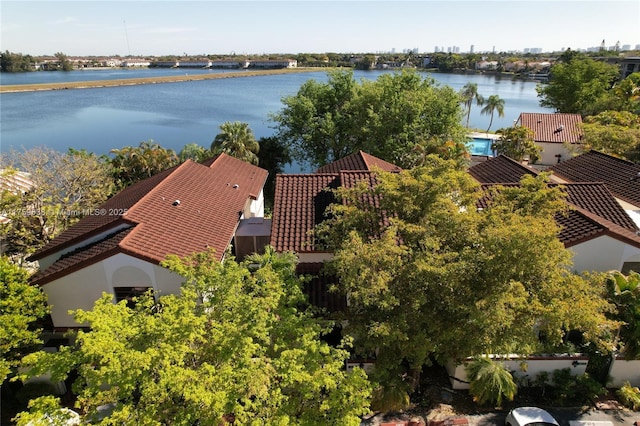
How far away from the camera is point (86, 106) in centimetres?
9706

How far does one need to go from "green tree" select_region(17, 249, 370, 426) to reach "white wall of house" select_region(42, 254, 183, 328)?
4.19 meters

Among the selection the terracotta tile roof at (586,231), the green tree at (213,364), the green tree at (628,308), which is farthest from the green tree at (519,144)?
the green tree at (213,364)

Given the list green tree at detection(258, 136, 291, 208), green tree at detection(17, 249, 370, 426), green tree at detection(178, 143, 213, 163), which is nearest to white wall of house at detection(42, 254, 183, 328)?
green tree at detection(17, 249, 370, 426)

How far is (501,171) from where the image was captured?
26.9 meters

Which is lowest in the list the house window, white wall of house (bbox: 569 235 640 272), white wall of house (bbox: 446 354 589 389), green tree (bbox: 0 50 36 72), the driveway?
the driveway

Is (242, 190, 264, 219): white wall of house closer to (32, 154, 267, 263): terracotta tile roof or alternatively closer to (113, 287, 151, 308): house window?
(32, 154, 267, 263): terracotta tile roof

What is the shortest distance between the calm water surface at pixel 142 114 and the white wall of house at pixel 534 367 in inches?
1256

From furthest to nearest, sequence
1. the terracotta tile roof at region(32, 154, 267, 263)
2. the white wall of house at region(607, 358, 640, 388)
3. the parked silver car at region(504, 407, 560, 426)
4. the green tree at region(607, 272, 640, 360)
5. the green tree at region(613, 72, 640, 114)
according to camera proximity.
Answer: the green tree at region(613, 72, 640, 114)
the terracotta tile roof at region(32, 154, 267, 263)
the white wall of house at region(607, 358, 640, 388)
the green tree at region(607, 272, 640, 360)
the parked silver car at region(504, 407, 560, 426)

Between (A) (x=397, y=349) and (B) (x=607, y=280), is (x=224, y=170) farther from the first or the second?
(B) (x=607, y=280)

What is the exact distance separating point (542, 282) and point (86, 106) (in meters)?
109

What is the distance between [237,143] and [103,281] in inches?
791

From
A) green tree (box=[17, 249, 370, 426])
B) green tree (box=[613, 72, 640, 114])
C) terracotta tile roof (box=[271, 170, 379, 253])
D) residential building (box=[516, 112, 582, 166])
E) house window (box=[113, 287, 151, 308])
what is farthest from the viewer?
green tree (box=[613, 72, 640, 114])

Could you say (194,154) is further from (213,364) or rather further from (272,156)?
(213,364)

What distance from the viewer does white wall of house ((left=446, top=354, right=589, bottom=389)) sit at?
15414 millimetres
